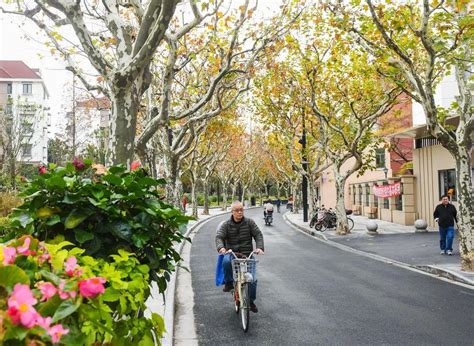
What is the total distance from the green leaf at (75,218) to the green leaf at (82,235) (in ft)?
0.19

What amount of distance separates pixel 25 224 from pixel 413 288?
8329 millimetres

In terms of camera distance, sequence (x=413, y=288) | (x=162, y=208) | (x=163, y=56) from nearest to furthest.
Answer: (x=162, y=208), (x=413, y=288), (x=163, y=56)

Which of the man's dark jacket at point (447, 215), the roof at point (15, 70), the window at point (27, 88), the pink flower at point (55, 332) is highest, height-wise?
the roof at point (15, 70)

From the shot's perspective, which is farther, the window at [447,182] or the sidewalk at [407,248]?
the window at [447,182]

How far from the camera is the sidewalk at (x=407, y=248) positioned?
463 inches

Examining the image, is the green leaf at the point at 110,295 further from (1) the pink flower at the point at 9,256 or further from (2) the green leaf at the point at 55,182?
(2) the green leaf at the point at 55,182

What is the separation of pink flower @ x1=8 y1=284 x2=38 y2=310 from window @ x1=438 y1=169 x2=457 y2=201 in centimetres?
2334

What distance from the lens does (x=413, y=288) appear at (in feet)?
31.9

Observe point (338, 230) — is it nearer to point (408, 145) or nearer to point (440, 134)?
point (440, 134)

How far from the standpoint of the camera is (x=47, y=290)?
1.86 metres

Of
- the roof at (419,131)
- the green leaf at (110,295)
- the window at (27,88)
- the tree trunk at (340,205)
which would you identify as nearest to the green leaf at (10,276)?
the green leaf at (110,295)

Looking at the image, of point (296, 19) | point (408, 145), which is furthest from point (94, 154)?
point (296, 19)

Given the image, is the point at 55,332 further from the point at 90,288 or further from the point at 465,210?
the point at 465,210

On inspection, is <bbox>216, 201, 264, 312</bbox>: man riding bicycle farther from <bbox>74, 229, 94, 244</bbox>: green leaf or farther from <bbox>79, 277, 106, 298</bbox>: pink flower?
<bbox>79, 277, 106, 298</bbox>: pink flower
